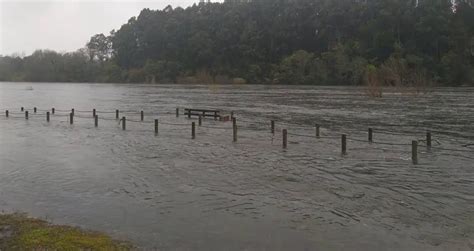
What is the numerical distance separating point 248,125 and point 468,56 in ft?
→ 286

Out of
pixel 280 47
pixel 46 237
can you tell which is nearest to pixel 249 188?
pixel 46 237

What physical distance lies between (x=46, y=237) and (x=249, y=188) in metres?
6.59

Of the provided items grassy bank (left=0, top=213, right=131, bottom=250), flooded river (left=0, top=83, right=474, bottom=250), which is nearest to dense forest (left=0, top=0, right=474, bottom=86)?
flooded river (left=0, top=83, right=474, bottom=250)

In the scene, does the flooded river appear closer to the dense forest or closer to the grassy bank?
the grassy bank

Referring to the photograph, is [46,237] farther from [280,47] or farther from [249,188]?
[280,47]

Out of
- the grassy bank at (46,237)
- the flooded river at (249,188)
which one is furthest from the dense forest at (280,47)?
the grassy bank at (46,237)

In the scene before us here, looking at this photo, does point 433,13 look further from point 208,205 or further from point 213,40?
point 208,205

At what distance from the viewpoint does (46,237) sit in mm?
8891

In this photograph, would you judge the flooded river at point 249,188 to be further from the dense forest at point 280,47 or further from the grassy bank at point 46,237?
the dense forest at point 280,47

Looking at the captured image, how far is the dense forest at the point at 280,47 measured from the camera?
4107 inches

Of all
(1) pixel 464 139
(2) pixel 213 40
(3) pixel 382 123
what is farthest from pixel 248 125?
(2) pixel 213 40

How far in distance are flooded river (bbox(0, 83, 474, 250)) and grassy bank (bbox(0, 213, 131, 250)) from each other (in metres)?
0.58

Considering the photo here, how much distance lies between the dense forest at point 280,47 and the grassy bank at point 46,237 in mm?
63074

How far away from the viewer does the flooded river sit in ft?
32.8
